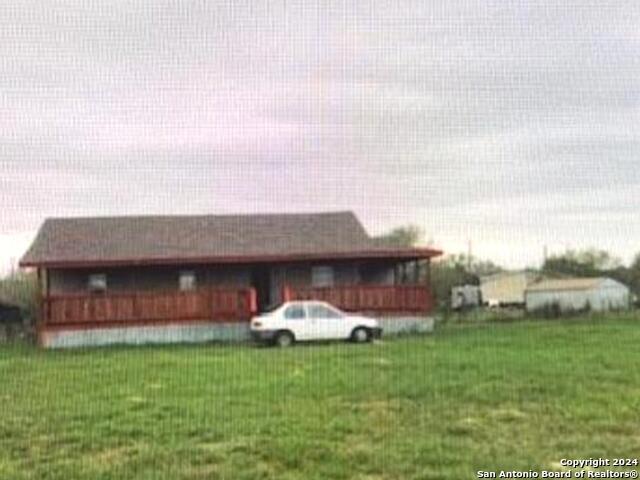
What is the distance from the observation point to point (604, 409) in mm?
9141

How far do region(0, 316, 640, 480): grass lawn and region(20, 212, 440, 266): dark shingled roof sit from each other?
11151 mm

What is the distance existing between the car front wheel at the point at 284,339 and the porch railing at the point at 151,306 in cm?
384

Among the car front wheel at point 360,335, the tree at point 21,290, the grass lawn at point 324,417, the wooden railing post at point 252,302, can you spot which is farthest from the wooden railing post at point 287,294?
the grass lawn at point 324,417

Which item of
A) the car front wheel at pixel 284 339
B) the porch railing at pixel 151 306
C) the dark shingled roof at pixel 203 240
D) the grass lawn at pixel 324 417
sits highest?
the dark shingled roof at pixel 203 240

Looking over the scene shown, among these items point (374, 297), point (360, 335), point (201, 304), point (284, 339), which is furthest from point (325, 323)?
point (201, 304)

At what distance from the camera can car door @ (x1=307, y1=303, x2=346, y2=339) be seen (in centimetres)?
2173

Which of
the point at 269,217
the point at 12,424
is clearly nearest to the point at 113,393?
the point at 12,424

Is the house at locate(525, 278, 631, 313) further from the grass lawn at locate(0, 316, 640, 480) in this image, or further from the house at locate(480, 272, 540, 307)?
the grass lawn at locate(0, 316, 640, 480)

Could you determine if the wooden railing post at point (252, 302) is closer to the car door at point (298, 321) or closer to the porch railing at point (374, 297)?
the porch railing at point (374, 297)

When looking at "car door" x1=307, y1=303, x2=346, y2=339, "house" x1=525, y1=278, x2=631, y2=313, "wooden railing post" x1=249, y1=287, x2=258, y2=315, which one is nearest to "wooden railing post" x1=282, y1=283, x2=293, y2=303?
"wooden railing post" x1=249, y1=287, x2=258, y2=315

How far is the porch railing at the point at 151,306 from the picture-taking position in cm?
2433

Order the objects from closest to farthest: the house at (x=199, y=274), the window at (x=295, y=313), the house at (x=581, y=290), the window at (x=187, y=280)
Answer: the window at (x=295, y=313)
the house at (x=199, y=274)
the window at (x=187, y=280)
the house at (x=581, y=290)

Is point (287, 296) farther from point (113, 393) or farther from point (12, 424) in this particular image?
point (12, 424)

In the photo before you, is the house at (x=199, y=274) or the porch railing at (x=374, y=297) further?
the porch railing at (x=374, y=297)
